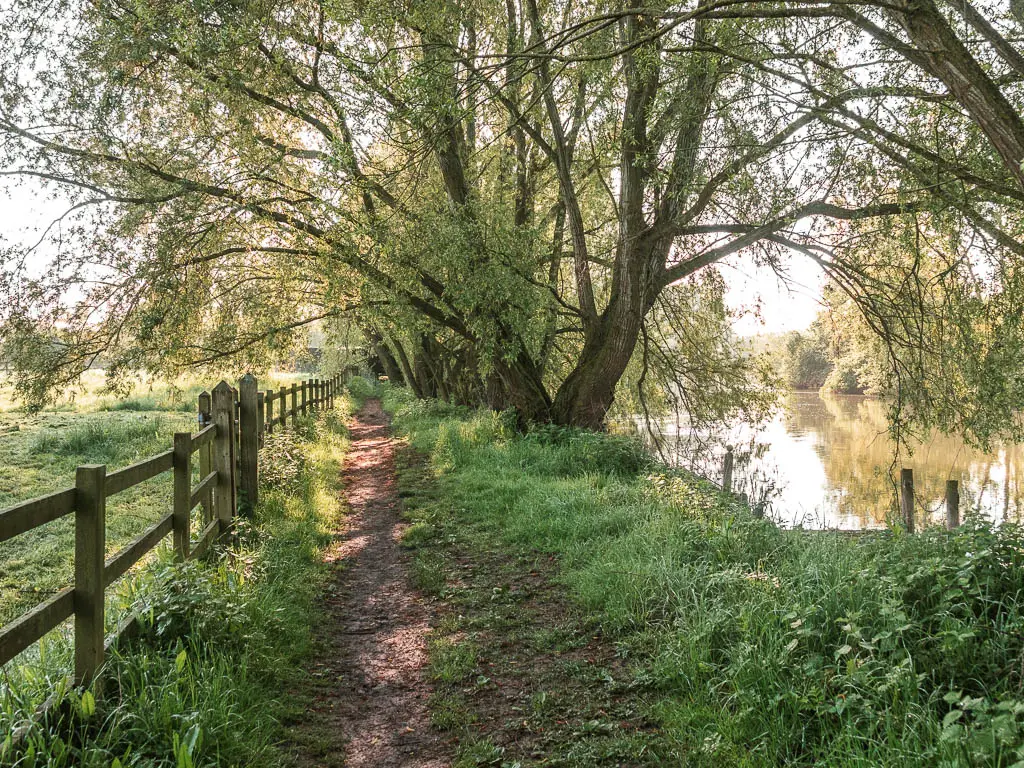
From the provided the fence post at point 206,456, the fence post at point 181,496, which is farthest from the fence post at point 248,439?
the fence post at point 181,496

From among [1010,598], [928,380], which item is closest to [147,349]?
[1010,598]

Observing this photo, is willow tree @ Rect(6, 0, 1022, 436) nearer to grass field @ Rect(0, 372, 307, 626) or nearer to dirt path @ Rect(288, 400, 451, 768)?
grass field @ Rect(0, 372, 307, 626)

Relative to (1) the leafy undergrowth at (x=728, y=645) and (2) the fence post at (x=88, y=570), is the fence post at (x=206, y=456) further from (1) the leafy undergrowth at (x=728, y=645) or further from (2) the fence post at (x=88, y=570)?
(2) the fence post at (x=88, y=570)

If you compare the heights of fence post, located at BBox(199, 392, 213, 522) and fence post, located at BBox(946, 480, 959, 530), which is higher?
fence post, located at BBox(199, 392, 213, 522)

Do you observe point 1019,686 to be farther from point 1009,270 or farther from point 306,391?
point 306,391

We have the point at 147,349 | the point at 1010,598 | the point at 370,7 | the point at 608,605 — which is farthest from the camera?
the point at 147,349

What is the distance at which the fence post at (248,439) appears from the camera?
739 centimetres

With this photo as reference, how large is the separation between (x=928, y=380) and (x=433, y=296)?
8.40 m

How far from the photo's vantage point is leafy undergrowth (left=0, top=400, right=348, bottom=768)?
9.68 ft

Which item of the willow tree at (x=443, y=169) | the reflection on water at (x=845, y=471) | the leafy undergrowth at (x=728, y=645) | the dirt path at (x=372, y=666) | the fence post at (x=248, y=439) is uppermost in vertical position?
the willow tree at (x=443, y=169)

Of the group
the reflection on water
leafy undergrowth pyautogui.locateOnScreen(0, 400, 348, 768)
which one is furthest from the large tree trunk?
leafy undergrowth pyautogui.locateOnScreen(0, 400, 348, 768)

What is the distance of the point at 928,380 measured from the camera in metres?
10.2

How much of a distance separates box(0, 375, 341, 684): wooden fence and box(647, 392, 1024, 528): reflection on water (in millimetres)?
5870

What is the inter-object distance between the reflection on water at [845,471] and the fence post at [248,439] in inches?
230
